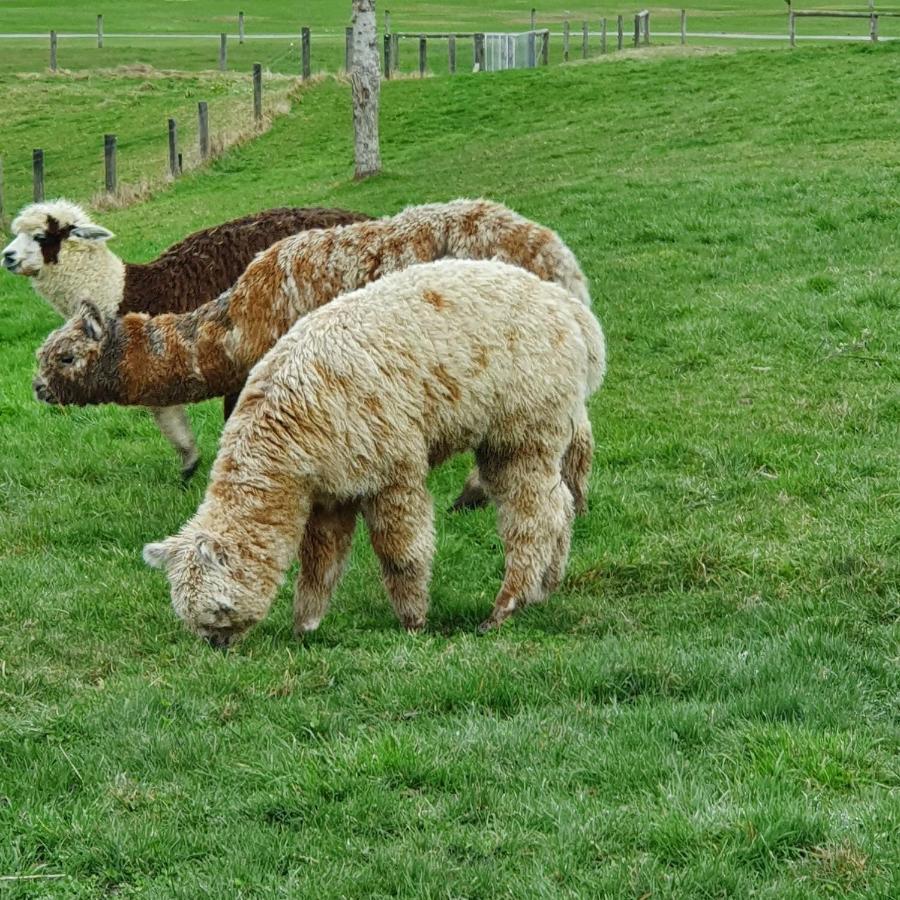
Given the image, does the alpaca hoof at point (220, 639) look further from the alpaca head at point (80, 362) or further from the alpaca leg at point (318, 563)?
the alpaca head at point (80, 362)

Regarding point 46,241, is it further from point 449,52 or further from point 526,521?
point 449,52

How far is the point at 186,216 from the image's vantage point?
22.6 meters

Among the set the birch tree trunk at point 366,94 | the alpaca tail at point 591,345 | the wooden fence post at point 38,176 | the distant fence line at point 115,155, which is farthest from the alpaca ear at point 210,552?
the wooden fence post at point 38,176

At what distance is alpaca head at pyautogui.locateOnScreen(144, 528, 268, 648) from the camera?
6.23m

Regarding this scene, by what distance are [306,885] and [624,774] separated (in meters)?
1.22

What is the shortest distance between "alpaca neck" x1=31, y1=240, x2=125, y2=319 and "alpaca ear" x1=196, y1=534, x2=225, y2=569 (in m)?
4.30

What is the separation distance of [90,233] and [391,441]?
4.66 m

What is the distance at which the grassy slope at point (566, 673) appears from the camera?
4.39 metres

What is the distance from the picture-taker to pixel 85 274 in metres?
10.2

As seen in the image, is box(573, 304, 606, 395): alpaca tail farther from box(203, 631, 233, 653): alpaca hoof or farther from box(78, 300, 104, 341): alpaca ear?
box(78, 300, 104, 341): alpaca ear

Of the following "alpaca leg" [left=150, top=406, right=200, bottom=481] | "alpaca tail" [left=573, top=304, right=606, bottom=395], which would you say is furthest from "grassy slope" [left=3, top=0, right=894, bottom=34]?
"alpaca tail" [left=573, top=304, right=606, bottom=395]

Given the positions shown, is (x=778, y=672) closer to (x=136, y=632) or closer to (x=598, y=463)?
(x=136, y=632)

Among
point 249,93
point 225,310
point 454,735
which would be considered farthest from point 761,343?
point 249,93

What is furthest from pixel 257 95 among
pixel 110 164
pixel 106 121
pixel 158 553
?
pixel 158 553
